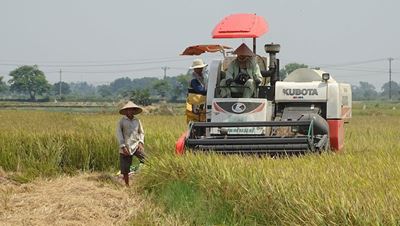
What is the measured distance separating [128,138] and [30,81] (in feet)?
404

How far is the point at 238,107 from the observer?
28.6 feet

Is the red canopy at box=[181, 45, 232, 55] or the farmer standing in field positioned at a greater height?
the red canopy at box=[181, 45, 232, 55]

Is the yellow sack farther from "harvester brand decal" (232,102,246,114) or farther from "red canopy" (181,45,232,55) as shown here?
"harvester brand decal" (232,102,246,114)

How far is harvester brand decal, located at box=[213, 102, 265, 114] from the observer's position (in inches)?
341

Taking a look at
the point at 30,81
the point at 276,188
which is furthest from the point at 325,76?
the point at 30,81

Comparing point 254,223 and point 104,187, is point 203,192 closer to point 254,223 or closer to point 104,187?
point 254,223

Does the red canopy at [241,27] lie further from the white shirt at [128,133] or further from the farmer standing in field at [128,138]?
the white shirt at [128,133]

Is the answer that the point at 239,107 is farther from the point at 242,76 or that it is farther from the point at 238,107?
the point at 242,76

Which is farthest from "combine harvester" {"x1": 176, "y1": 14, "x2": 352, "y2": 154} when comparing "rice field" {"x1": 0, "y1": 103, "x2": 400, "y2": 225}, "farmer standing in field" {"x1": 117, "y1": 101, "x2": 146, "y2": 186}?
"farmer standing in field" {"x1": 117, "y1": 101, "x2": 146, "y2": 186}

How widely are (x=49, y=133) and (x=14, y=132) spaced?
0.66 m

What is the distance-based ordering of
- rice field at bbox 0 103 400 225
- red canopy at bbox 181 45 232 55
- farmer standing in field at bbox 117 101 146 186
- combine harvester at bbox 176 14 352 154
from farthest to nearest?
red canopy at bbox 181 45 232 55, farmer standing in field at bbox 117 101 146 186, combine harvester at bbox 176 14 352 154, rice field at bbox 0 103 400 225

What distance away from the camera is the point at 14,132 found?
12.0 metres

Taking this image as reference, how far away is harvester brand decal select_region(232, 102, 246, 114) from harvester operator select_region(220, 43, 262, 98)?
27cm

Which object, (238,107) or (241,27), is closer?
(241,27)
